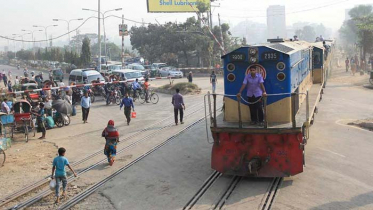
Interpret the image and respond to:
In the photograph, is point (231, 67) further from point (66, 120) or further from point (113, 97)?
point (113, 97)

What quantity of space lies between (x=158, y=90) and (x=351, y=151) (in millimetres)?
19121

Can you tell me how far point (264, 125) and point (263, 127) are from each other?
0.30 ft

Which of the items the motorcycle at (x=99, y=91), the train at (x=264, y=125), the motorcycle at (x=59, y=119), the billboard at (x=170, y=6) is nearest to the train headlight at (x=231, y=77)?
the train at (x=264, y=125)

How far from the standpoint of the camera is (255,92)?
9.57 m

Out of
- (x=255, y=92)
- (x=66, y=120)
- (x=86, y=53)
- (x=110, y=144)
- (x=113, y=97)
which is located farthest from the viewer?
(x=86, y=53)

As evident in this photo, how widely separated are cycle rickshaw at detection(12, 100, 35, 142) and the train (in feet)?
29.3

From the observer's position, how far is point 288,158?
9.38 metres

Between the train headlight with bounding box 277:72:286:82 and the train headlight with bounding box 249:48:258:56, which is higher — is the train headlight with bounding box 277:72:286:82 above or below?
below

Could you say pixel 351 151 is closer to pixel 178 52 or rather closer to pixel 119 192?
pixel 119 192

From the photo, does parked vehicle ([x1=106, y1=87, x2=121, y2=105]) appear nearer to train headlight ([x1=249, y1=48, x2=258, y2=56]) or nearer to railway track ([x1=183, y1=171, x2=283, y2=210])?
railway track ([x1=183, y1=171, x2=283, y2=210])

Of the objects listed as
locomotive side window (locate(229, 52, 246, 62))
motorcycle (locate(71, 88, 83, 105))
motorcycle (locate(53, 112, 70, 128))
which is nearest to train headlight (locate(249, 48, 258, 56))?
locomotive side window (locate(229, 52, 246, 62))

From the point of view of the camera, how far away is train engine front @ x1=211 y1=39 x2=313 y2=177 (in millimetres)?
9352

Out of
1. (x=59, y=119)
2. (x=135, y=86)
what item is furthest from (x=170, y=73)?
(x=59, y=119)

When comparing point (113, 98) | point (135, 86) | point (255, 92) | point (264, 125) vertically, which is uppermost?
point (135, 86)
